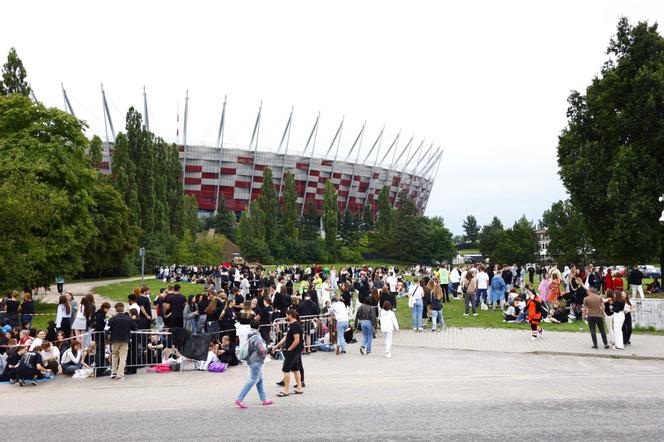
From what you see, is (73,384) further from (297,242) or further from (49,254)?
(297,242)

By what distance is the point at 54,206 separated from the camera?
24859 mm

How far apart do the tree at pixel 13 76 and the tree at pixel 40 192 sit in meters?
7.01

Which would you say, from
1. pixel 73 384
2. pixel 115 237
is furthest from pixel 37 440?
pixel 115 237

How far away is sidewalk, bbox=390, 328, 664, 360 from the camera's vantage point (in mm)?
13594

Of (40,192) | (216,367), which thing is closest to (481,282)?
(216,367)

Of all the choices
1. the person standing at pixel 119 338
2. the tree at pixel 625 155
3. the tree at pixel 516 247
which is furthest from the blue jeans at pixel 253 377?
the tree at pixel 516 247

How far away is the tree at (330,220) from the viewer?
3211 inches

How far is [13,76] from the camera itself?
3425cm

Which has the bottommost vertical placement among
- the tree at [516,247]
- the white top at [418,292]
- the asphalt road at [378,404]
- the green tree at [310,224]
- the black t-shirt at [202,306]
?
the asphalt road at [378,404]

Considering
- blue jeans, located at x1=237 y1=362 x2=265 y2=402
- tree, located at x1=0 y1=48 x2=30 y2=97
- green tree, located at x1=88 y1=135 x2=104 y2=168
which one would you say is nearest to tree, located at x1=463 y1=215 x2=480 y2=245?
green tree, located at x1=88 y1=135 x2=104 y2=168

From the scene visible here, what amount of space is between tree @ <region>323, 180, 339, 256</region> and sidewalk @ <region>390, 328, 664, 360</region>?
63589 millimetres

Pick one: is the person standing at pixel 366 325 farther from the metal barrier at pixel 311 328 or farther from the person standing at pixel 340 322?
the metal barrier at pixel 311 328

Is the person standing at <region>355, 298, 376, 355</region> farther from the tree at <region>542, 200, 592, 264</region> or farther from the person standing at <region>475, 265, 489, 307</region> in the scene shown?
the tree at <region>542, 200, 592, 264</region>

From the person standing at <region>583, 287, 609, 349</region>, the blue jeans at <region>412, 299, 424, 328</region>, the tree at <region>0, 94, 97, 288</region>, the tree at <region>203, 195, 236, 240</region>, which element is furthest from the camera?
the tree at <region>203, 195, 236, 240</region>
